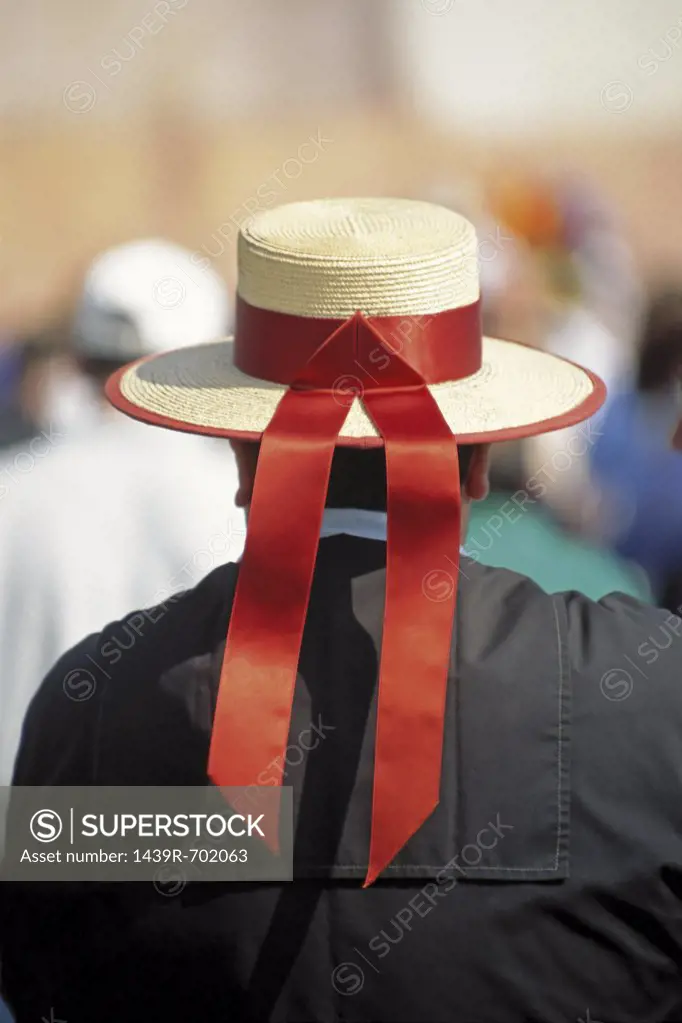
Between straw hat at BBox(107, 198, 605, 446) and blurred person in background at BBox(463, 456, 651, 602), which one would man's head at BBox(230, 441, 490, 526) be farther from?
blurred person in background at BBox(463, 456, 651, 602)

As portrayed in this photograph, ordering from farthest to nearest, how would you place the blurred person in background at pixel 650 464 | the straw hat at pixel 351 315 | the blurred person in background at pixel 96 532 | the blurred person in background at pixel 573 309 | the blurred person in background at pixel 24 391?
the blurred person in background at pixel 24 391 → the blurred person in background at pixel 573 309 → the blurred person in background at pixel 650 464 → the blurred person in background at pixel 96 532 → the straw hat at pixel 351 315

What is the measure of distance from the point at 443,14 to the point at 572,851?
15.1 metres

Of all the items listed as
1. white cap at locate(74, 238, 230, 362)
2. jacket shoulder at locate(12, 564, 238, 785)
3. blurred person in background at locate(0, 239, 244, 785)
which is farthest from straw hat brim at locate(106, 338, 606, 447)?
white cap at locate(74, 238, 230, 362)

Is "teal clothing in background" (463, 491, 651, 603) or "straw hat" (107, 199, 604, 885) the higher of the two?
"straw hat" (107, 199, 604, 885)

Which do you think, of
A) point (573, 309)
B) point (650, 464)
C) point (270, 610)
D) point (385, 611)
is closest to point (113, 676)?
point (270, 610)

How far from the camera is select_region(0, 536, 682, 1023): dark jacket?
1.24 metres

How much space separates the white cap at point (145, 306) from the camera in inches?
116

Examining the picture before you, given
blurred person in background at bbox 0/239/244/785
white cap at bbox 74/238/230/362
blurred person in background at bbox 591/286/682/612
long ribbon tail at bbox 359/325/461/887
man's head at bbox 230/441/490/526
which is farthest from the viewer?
white cap at bbox 74/238/230/362

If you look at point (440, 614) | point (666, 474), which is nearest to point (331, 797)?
point (440, 614)

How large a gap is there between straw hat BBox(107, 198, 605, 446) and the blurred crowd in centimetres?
33

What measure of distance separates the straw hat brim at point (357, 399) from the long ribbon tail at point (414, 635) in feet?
0.28

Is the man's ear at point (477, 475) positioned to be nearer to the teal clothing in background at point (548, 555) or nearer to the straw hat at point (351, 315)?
the straw hat at point (351, 315)

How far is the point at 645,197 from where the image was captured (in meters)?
13.4

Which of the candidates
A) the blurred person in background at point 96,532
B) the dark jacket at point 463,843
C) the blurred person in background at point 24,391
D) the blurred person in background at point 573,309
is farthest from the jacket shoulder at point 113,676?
the blurred person in background at point 24,391
